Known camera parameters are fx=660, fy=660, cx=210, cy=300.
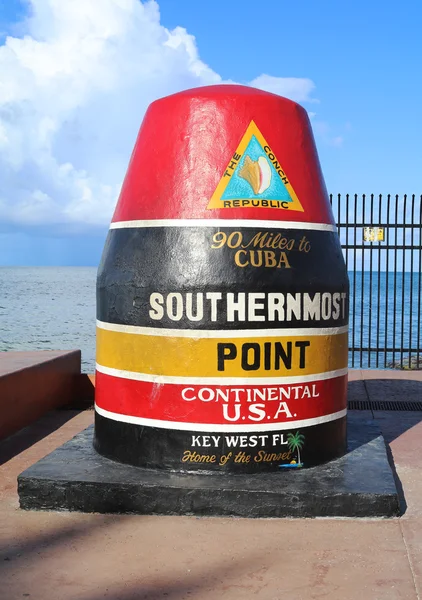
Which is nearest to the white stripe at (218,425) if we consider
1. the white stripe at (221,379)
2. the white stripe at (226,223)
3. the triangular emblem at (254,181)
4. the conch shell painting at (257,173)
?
the white stripe at (221,379)

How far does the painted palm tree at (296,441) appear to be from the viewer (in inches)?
189

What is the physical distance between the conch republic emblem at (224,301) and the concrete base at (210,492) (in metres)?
0.19

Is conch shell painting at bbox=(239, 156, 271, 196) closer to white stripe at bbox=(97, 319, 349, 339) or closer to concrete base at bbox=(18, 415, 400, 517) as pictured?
white stripe at bbox=(97, 319, 349, 339)

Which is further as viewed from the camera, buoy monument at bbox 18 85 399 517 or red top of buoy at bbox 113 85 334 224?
red top of buoy at bbox 113 85 334 224

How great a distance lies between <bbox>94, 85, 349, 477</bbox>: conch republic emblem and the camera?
15.2ft

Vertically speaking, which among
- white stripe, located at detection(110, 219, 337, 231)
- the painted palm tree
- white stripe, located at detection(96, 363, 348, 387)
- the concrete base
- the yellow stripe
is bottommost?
the concrete base

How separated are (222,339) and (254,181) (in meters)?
1.19

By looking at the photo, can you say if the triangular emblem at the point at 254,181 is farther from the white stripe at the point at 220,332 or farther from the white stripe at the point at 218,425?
the white stripe at the point at 218,425

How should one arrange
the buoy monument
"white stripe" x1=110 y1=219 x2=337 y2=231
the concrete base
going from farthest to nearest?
"white stripe" x1=110 y1=219 x2=337 y2=231
the buoy monument
the concrete base

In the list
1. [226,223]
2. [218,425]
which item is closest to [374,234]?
[226,223]

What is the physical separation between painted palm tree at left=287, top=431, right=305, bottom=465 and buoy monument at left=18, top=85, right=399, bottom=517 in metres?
0.01

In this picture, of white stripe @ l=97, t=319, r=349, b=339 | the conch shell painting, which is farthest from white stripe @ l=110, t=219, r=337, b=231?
white stripe @ l=97, t=319, r=349, b=339

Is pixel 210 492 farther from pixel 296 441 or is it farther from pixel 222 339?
pixel 222 339

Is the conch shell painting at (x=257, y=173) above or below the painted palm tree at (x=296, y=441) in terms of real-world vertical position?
above
